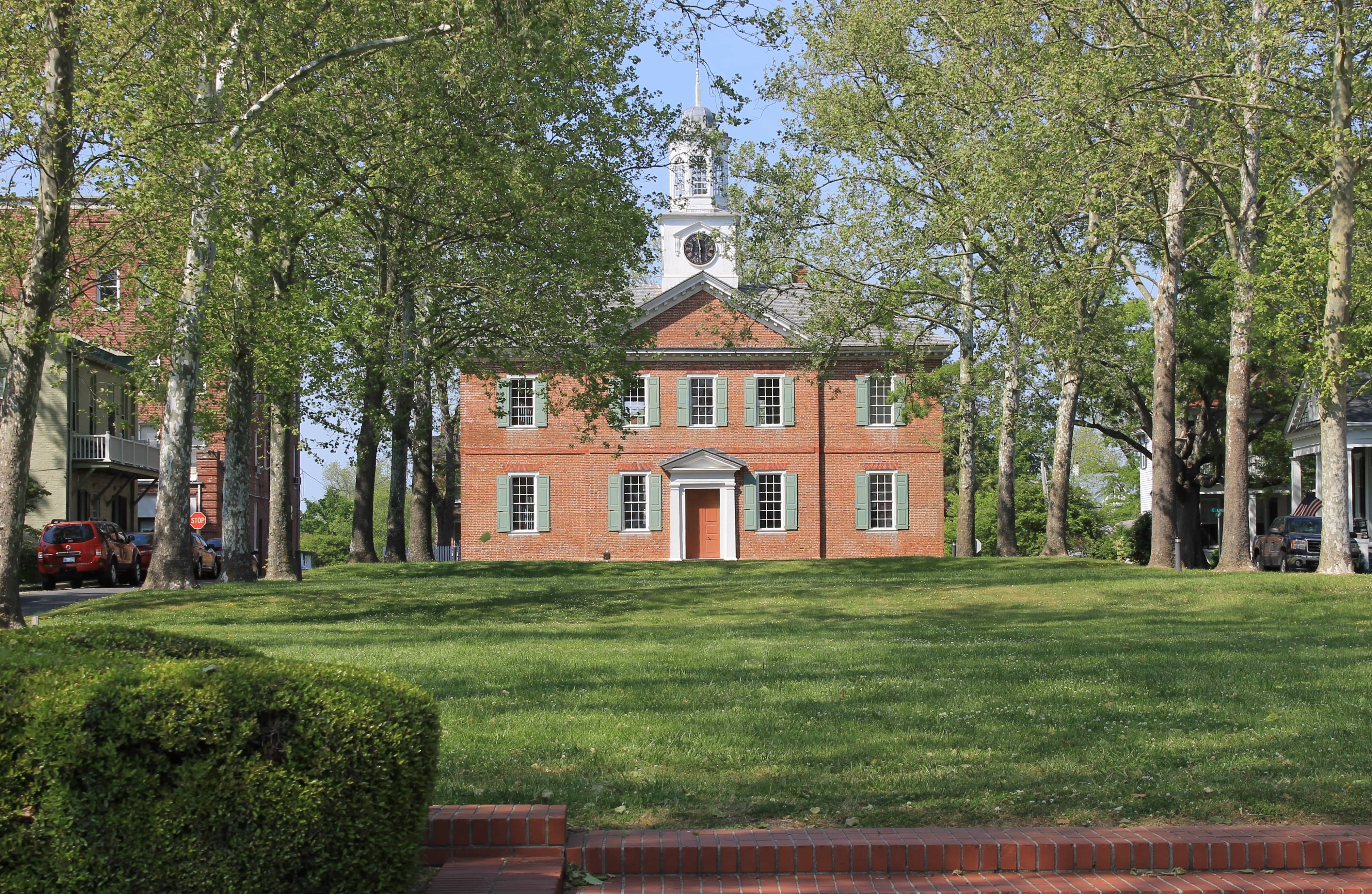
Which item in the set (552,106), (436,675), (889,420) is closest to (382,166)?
(552,106)

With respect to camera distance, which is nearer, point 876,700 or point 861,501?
point 876,700

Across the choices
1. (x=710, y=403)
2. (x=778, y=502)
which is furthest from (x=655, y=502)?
(x=778, y=502)

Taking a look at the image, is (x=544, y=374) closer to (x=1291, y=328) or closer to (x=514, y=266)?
(x=514, y=266)

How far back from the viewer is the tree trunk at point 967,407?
3097 centimetres

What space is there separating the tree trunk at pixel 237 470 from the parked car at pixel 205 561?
1226cm

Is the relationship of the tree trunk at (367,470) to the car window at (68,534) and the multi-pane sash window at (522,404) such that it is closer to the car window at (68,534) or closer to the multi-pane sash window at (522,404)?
the car window at (68,534)

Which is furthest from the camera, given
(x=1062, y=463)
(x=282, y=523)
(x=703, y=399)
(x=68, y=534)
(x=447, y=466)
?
(x=447, y=466)

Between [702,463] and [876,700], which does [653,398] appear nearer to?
[702,463]

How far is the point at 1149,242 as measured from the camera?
28516mm

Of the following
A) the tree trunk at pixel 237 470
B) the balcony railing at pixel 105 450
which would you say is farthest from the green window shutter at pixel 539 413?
the tree trunk at pixel 237 470

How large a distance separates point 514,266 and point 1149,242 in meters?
14.6

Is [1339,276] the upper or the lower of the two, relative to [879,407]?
upper

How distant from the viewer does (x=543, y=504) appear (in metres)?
41.2

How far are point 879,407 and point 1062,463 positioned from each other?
11922mm
